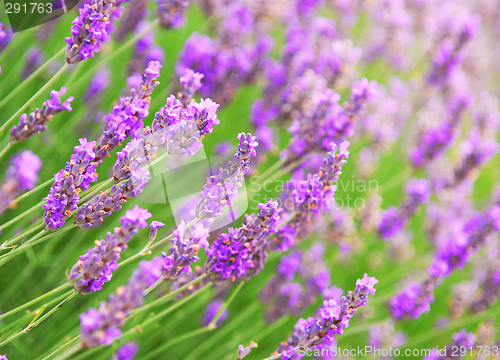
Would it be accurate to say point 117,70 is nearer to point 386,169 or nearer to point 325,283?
point 325,283

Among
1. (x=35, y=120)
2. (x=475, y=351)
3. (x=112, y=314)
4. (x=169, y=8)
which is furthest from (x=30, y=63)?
(x=475, y=351)

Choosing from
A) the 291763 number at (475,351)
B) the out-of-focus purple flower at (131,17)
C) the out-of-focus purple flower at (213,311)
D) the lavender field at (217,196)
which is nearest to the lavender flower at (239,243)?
the lavender field at (217,196)

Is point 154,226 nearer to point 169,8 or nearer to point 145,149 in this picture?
point 145,149

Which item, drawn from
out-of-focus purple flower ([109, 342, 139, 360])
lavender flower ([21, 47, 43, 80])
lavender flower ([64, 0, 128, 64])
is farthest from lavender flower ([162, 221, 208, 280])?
lavender flower ([21, 47, 43, 80])

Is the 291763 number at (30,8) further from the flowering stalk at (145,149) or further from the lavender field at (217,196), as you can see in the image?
the flowering stalk at (145,149)

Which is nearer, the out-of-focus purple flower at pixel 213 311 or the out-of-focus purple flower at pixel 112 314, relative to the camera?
the out-of-focus purple flower at pixel 112 314
